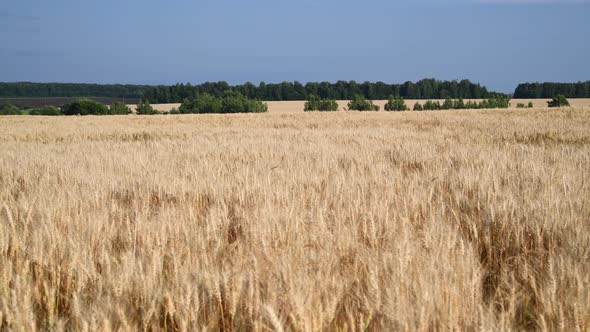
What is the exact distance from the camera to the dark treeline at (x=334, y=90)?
110125mm

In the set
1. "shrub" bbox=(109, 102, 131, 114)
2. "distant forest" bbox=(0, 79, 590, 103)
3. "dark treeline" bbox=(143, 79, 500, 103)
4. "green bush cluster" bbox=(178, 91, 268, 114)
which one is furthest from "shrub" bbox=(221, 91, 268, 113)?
"dark treeline" bbox=(143, 79, 500, 103)

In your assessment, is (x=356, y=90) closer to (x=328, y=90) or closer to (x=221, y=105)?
(x=328, y=90)

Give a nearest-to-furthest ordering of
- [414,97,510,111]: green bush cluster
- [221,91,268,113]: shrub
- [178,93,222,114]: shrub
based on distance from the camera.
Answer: [221,91,268,113]: shrub → [414,97,510,111]: green bush cluster → [178,93,222,114]: shrub

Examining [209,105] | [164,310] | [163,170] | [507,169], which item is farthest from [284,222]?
[209,105]

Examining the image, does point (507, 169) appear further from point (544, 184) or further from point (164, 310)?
point (164, 310)

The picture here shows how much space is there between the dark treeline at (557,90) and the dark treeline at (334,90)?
29.6 ft

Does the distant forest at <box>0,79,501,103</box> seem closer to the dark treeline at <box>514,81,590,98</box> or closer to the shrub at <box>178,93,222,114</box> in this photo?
the dark treeline at <box>514,81,590,98</box>

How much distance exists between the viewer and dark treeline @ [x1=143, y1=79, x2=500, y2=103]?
110125 mm

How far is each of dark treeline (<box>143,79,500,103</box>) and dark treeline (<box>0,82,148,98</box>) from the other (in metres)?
32.7

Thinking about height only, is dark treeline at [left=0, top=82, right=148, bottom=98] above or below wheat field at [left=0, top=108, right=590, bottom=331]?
above

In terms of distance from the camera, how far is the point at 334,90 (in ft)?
379

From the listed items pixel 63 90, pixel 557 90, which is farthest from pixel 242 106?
pixel 63 90

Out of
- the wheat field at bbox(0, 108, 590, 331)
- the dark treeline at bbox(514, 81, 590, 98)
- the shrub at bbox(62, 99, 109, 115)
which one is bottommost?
the wheat field at bbox(0, 108, 590, 331)

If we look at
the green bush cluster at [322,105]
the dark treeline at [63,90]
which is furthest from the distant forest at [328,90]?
the green bush cluster at [322,105]
